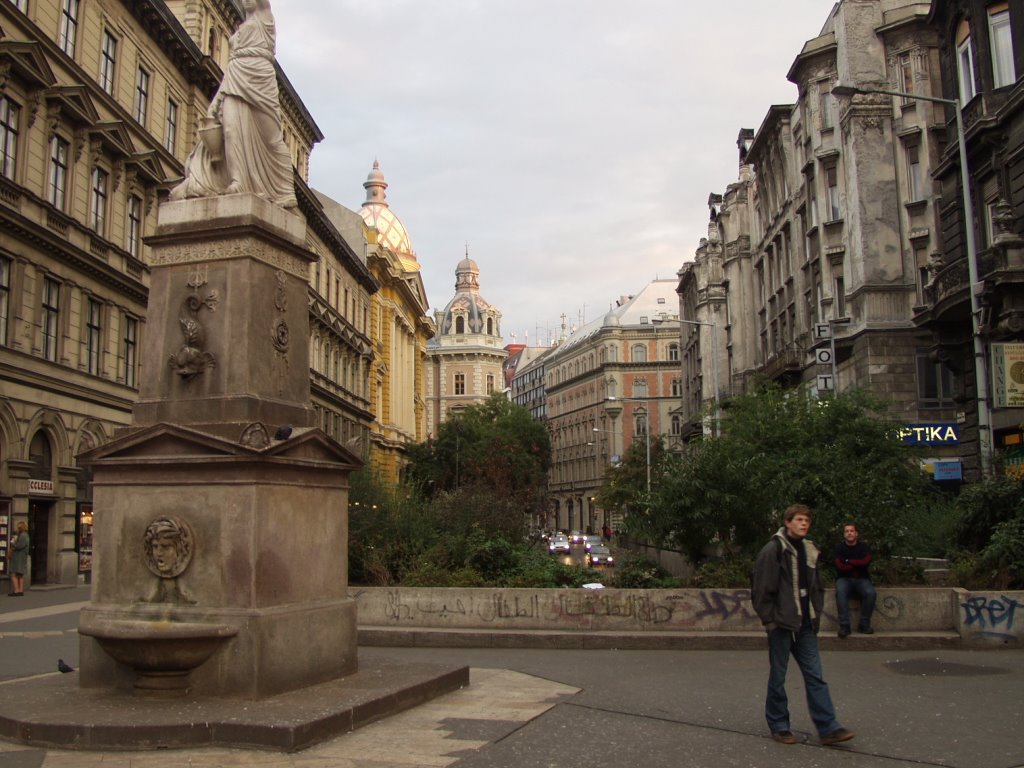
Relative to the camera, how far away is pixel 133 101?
33344 millimetres

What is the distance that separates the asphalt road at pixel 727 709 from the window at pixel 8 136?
15.7 m

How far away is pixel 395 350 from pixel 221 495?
76628mm

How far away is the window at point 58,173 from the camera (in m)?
28.1

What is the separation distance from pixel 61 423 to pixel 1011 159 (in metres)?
25.2

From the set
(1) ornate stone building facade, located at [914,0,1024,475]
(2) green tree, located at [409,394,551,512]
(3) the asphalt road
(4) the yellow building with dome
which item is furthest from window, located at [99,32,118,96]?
(2) green tree, located at [409,394,551,512]

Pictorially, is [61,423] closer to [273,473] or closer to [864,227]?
[273,473]

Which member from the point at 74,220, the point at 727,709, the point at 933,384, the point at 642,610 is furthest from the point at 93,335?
the point at 933,384

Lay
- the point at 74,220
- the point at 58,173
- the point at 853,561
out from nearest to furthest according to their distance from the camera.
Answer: the point at 853,561 < the point at 58,173 < the point at 74,220

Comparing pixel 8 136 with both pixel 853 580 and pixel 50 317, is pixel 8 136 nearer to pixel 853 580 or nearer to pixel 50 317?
pixel 50 317

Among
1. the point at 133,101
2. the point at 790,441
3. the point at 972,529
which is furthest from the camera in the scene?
the point at 133,101

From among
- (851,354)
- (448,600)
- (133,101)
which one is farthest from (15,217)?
(851,354)

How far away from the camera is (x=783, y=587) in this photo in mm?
7703

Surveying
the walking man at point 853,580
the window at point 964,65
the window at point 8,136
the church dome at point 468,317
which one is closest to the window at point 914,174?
the window at point 964,65

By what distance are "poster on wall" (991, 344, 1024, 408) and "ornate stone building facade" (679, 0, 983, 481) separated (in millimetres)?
5358
